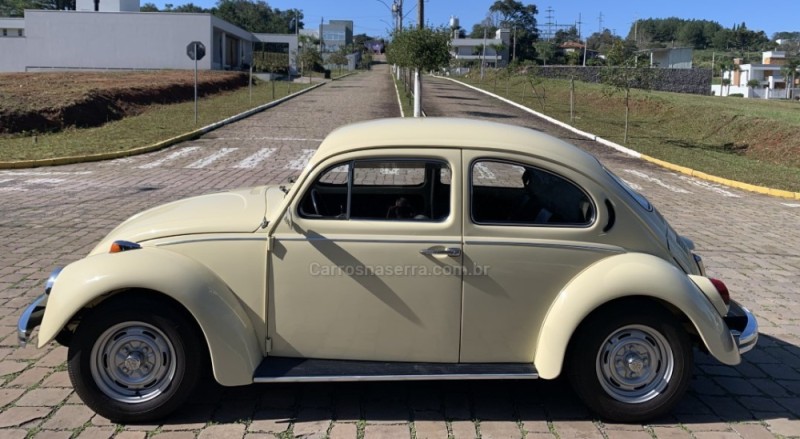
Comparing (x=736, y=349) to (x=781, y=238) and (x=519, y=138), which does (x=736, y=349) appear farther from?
(x=781, y=238)

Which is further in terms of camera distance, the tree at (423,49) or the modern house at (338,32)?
the modern house at (338,32)

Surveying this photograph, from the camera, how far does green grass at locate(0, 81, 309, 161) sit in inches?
627

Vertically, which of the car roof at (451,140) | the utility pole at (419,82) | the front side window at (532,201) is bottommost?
the front side window at (532,201)

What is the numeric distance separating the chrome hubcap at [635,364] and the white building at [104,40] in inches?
2093

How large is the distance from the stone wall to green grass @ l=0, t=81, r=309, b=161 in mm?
36396

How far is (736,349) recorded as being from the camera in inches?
150

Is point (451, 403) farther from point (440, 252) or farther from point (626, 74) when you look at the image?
point (626, 74)

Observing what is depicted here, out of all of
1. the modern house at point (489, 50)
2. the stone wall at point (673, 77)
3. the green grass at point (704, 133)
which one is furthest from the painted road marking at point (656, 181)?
the modern house at point (489, 50)

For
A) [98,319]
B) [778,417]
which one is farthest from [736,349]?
[98,319]

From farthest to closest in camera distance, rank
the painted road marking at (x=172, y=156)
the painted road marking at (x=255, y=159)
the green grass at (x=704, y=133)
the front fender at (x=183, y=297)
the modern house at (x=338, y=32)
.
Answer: the modern house at (x=338, y=32), the green grass at (x=704, y=133), the painted road marking at (x=172, y=156), the painted road marking at (x=255, y=159), the front fender at (x=183, y=297)

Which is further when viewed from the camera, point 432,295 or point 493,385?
point 493,385

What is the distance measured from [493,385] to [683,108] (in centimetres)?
2809

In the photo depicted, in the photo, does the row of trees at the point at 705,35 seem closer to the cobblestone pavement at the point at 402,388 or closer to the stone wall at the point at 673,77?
the stone wall at the point at 673,77

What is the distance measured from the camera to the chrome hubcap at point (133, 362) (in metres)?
3.62
